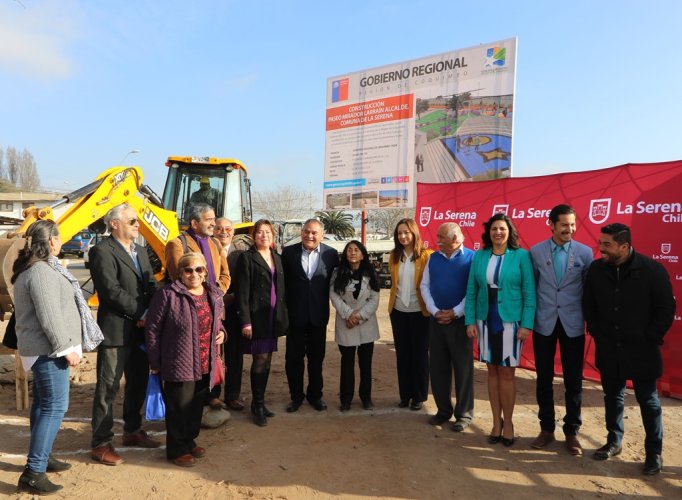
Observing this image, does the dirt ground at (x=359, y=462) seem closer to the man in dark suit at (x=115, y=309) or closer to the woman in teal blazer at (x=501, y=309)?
the man in dark suit at (x=115, y=309)

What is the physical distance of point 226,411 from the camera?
433 cm

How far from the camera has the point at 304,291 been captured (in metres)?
4.48

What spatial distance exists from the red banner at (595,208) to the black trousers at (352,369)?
88.4 inches

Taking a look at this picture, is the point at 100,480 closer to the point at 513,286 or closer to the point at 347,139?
the point at 513,286

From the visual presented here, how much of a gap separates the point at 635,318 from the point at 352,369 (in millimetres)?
2379

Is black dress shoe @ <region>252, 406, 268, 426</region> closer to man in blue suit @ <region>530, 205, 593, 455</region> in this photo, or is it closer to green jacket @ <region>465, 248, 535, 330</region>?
green jacket @ <region>465, 248, 535, 330</region>

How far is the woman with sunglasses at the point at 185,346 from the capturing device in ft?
10.9

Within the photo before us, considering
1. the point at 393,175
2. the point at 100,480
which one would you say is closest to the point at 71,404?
the point at 100,480

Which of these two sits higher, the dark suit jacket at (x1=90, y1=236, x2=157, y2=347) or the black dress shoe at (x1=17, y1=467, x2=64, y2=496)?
the dark suit jacket at (x1=90, y1=236, x2=157, y2=347)

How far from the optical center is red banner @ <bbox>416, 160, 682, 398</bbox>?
4.81 metres

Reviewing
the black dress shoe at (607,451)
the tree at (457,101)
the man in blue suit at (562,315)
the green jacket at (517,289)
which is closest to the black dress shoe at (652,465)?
the black dress shoe at (607,451)

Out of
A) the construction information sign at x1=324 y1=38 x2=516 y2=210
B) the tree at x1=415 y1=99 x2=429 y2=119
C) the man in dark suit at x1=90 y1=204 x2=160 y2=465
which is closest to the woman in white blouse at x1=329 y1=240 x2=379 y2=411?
the man in dark suit at x1=90 y1=204 x2=160 y2=465

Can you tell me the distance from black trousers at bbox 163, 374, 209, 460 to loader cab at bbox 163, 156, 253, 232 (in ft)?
18.5

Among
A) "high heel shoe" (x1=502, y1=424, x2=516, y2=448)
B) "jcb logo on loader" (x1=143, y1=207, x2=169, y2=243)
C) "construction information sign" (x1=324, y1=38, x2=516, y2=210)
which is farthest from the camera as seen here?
"construction information sign" (x1=324, y1=38, x2=516, y2=210)
